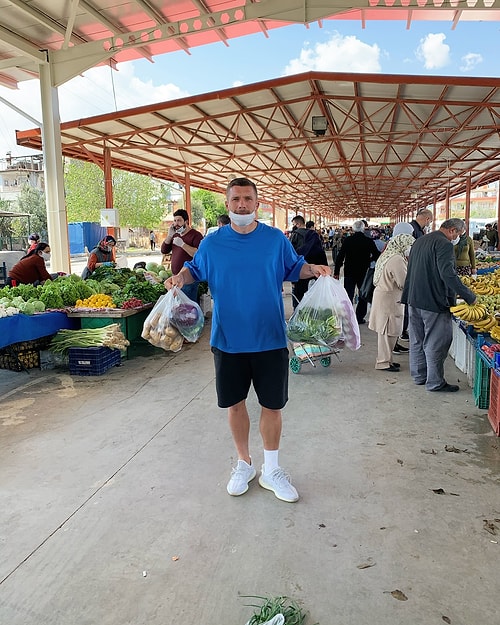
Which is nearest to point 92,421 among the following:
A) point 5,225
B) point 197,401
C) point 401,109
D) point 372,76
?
point 197,401

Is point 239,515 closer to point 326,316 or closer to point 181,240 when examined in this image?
point 326,316

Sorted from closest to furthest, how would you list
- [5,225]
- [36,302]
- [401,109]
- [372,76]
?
[36,302] → [372,76] → [401,109] → [5,225]

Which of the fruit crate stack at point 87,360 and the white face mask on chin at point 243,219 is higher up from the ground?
the white face mask on chin at point 243,219

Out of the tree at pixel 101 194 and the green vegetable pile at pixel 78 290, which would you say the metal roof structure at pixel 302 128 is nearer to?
the green vegetable pile at pixel 78 290

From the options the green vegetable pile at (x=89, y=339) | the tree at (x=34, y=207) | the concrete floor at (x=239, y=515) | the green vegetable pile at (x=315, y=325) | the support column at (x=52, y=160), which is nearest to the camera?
the concrete floor at (x=239, y=515)

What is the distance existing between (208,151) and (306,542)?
15.7 m

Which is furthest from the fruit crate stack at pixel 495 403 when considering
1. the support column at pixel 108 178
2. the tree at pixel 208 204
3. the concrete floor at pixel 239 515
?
the tree at pixel 208 204

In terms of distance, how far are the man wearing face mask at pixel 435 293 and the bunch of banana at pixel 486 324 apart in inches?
8.1

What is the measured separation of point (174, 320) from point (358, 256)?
5304 millimetres

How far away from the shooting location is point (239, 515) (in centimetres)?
276

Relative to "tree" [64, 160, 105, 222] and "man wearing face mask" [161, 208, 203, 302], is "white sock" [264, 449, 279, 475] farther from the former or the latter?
"tree" [64, 160, 105, 222]

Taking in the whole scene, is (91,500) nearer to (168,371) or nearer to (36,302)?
(168,371)

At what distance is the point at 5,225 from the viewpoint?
31.7m

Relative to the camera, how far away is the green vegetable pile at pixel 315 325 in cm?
330
